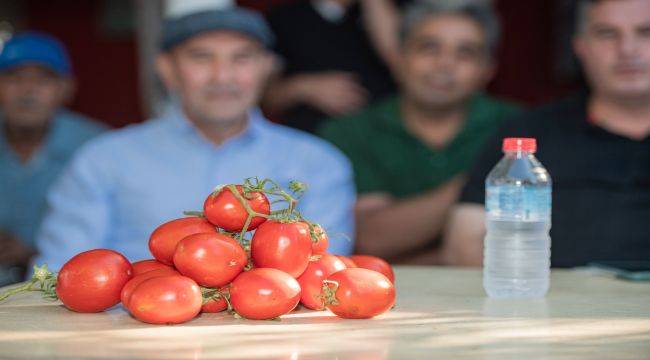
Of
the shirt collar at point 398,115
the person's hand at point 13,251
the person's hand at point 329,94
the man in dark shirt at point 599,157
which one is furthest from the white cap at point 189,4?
the man in dark shirt at point 599,157

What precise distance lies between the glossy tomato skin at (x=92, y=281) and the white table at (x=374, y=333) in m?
0.02

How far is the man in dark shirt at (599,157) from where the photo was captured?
8.24 ft

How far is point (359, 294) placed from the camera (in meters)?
1.37

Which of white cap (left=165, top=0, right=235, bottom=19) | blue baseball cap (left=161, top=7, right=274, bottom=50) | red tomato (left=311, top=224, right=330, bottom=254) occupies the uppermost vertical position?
white cap (left=165, top=0, right=235, bottom=19)

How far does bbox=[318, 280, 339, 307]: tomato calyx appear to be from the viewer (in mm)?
1387

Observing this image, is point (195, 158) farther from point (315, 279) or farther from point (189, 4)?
point (315, 279)

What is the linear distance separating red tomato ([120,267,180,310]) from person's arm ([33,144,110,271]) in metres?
A: 1.27

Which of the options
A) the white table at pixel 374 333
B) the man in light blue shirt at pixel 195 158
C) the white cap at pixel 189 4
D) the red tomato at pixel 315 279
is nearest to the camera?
the white table at pixel 374 333

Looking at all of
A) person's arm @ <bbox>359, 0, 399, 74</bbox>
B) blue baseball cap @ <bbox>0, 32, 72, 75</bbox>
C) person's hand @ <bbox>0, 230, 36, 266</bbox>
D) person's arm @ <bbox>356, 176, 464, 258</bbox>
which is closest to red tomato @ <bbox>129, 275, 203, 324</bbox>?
person's arm @ <bbox>356, 176, 464, 258</bbox>

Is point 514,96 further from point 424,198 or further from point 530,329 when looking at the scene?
point 530,329

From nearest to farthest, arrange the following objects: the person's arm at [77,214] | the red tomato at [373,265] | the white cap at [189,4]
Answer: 1. the red tomato at [373,265]
2. the person's arm at [77,214]
3. the white cap at [189,4]

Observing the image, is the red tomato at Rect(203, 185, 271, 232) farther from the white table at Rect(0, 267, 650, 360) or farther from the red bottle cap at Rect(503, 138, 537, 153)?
the red bottle cap at Rect(503, 138, 537, 153)

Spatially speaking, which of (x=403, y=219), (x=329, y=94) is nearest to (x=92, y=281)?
(x=403, y=219)

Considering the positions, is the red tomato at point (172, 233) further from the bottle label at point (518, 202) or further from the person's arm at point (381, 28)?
the person's arm at point (381, 28)
